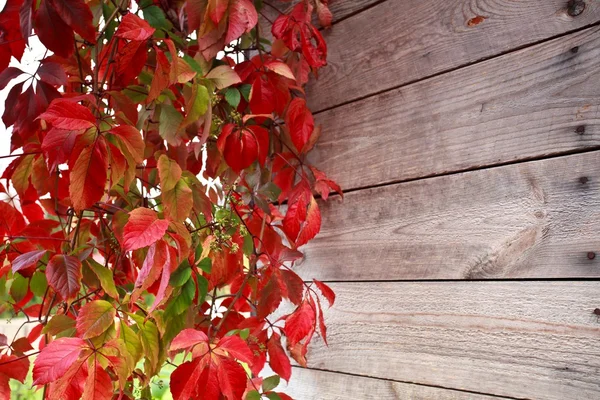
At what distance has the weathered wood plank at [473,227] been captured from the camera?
0.91m

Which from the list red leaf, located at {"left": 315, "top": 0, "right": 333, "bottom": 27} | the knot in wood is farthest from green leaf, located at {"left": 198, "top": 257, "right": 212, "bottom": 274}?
the knot in wood

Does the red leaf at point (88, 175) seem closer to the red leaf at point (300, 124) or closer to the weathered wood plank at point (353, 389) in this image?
the red leaf at point (300, 124)

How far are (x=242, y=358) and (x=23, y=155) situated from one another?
0.53m

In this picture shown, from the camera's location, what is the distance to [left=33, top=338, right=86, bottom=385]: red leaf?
2.61 ft

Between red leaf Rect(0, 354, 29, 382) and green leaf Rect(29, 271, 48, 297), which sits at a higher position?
green leaf Rect(29, 271, 48, 297)

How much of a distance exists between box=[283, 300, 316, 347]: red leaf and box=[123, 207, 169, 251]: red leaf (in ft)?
1.21

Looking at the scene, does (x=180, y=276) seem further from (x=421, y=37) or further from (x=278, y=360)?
(x=421, y=37)

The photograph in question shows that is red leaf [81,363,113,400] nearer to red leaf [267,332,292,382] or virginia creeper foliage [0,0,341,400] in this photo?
virginia creeper foliage [0,0,341,400]

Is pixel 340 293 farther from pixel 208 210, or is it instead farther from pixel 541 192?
pixel 541 192

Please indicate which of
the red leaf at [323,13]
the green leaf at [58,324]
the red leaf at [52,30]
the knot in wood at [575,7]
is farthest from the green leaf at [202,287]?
the knot in wood at [575,7]

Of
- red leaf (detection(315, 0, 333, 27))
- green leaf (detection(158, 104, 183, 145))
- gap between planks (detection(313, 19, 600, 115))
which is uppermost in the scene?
red leaf (detection(315, 0, 333, 27))

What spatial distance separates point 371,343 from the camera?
3.98 ft

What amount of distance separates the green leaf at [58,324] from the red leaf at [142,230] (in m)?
0.24

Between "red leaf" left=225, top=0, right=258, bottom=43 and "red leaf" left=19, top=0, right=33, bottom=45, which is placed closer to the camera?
"red leaf" left=19, top=0, right=33, bottom=45
